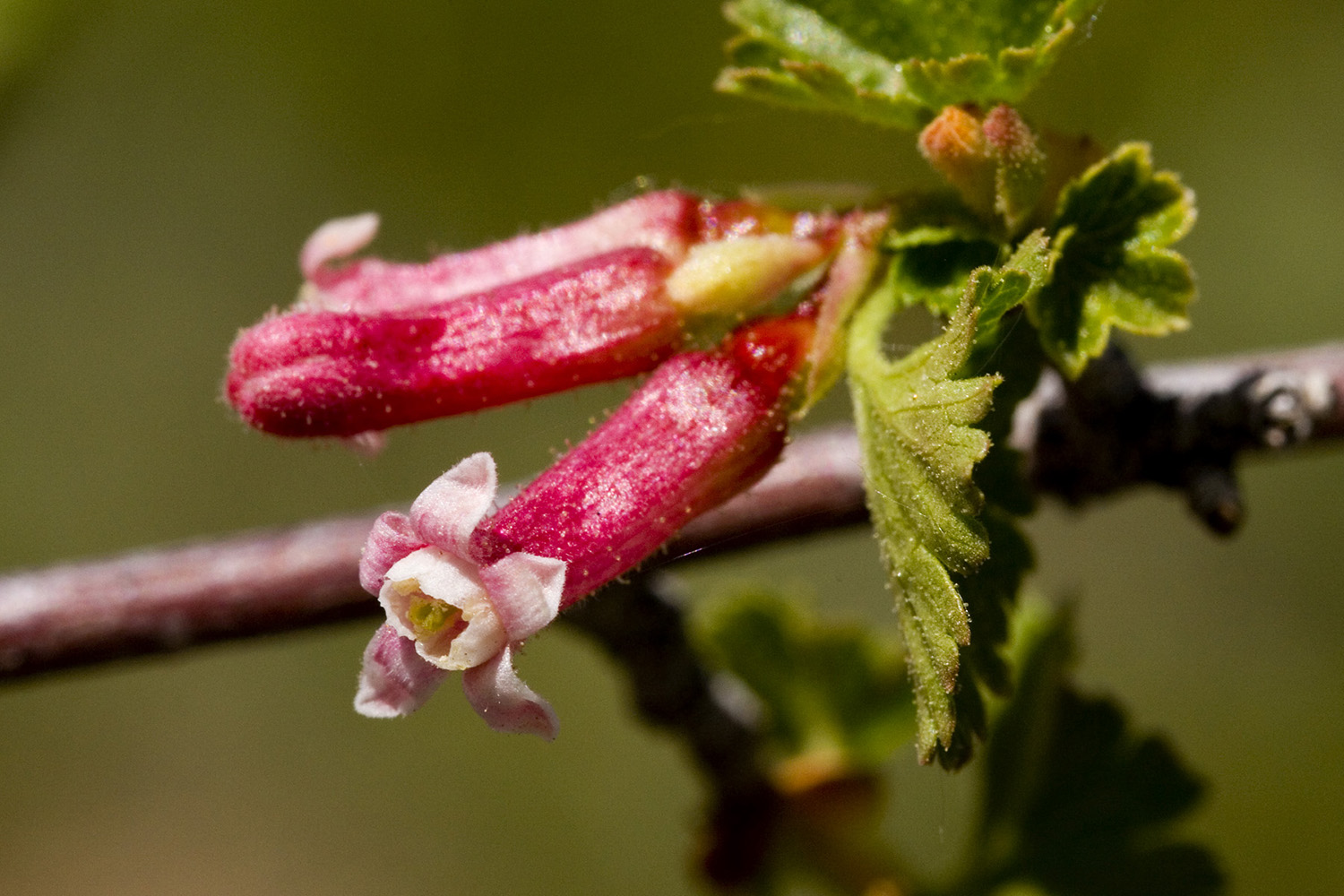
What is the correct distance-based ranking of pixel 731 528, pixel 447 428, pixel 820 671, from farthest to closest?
pixel 447 428, pixel 820 671, pixel 731 528

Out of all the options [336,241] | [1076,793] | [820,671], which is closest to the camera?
[336,241]

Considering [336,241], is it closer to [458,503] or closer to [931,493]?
[458,503]

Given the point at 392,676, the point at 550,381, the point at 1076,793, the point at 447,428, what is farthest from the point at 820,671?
the point at 447,428

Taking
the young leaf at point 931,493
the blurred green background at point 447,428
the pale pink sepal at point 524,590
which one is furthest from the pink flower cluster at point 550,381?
the blurred green background at point 447,428

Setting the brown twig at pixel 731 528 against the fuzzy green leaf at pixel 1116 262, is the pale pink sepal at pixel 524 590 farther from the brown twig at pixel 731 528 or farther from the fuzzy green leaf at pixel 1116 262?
the brown twig at pixel 731 528

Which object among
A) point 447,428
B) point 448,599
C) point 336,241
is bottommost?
point 447,428

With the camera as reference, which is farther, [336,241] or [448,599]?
[336,241]

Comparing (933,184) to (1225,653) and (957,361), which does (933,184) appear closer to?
(957,361)
